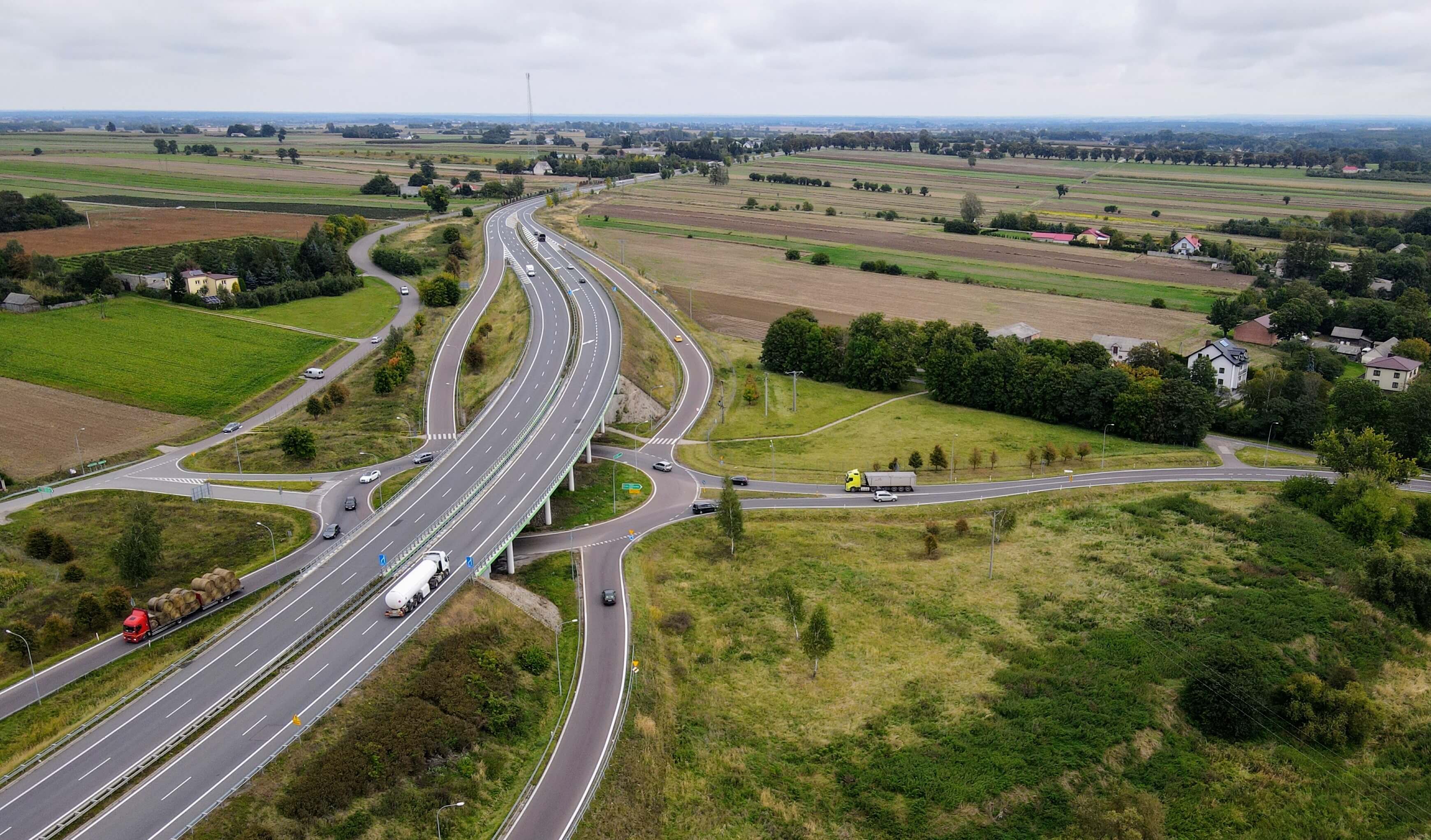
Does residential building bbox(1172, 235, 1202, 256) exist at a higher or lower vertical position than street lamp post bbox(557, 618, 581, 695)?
higher

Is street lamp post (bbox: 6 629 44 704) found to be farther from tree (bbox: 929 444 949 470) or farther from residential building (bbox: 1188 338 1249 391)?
residential building (bbox: 1188 338 1249 391)

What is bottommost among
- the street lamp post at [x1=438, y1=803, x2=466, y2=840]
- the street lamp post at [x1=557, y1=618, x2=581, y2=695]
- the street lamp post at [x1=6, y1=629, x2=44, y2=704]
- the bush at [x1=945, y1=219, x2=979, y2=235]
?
the street lamp post at [x1=557, y1=618, x2=581, y2=695]

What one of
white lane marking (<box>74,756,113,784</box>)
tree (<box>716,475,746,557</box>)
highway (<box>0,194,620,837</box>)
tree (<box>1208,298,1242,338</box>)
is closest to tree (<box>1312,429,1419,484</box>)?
tree (<box>716,475,746,557</box>)

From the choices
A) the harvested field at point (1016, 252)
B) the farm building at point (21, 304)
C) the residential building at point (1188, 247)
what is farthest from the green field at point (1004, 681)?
the residential building at point (1188, 247)

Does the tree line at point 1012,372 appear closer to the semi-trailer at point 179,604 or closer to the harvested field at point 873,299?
the harvested field at point 873,299

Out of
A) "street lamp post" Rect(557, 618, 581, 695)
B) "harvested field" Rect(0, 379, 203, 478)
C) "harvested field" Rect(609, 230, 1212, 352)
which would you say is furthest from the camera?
"harvested field" Rect(609, 230, 1212, 352)

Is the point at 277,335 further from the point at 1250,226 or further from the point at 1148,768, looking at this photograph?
the point at 1250,226

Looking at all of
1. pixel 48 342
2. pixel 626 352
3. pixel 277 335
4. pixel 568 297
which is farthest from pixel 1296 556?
pixel 48 342
